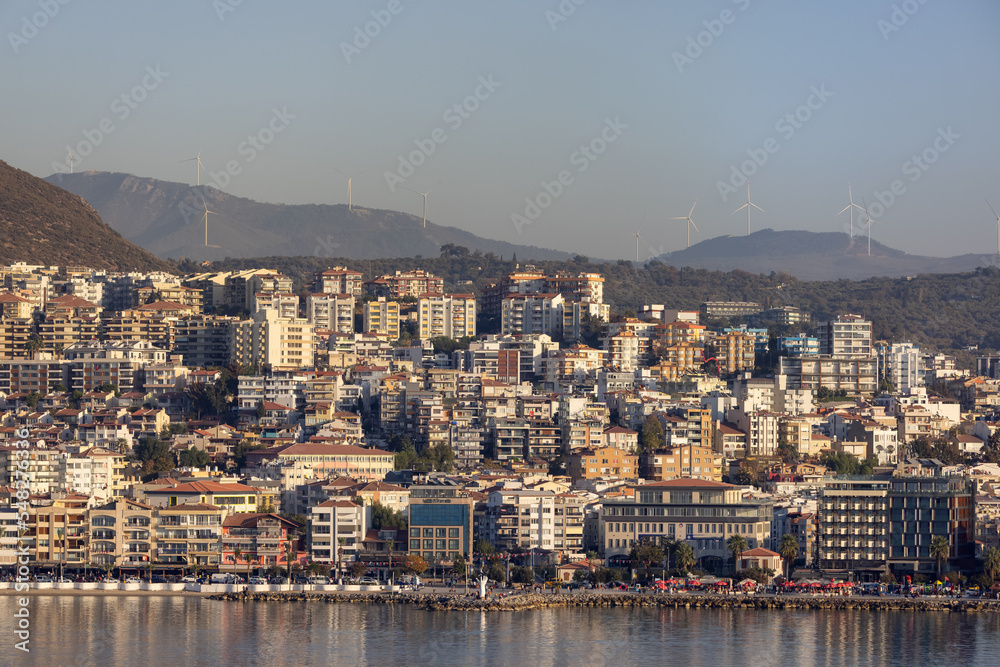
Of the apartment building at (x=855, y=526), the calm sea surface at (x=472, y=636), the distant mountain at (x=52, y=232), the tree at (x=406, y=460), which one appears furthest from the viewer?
the distant mountain at (x=52, y=232)

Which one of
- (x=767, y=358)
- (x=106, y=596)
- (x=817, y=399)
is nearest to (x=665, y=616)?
(x=106, y=596)

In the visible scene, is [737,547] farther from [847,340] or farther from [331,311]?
[331,311]

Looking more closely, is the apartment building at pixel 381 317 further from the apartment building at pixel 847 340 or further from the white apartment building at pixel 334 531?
the white apartment building at pixel 334 531

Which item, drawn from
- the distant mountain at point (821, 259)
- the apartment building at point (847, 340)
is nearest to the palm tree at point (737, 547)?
the apartment building at point (847, 340)

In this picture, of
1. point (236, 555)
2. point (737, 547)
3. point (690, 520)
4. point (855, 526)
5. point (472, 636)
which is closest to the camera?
point (472, 636)

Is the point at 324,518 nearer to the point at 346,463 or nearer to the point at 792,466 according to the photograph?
the point at 346,463

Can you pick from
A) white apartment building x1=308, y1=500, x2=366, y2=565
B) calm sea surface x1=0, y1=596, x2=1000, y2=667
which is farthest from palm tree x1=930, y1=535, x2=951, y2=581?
white apartment building x1=308, y1=500, x2=366, y2=565

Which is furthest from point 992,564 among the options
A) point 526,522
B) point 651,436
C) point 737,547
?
point 651,436
